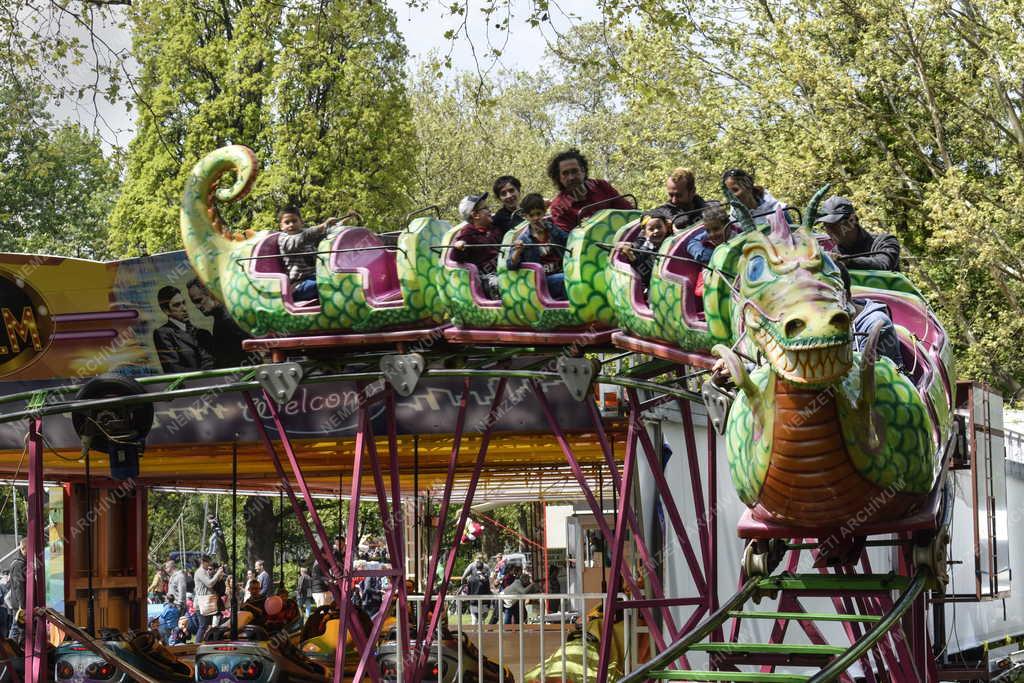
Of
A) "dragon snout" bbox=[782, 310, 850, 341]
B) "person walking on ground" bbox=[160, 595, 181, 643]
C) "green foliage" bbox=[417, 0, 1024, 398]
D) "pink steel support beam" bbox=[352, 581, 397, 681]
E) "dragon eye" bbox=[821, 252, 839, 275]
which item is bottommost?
"person walking on ground" bbox=[160, 595, 181, 643]

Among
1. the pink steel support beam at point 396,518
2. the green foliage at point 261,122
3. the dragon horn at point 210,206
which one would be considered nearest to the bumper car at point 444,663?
the pink steel support beam at point 396,518

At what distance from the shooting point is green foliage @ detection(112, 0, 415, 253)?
28.9 metres

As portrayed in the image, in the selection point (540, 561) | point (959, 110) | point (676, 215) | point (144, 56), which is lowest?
point (540, 561)

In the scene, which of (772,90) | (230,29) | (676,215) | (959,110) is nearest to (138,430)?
(676,215)

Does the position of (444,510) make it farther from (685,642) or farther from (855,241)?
(685,642)

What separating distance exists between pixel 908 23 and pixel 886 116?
2568 mm

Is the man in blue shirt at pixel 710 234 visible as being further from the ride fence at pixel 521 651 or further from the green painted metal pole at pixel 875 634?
the ride fence at pixel 521 651

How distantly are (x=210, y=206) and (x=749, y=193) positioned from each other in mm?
4723

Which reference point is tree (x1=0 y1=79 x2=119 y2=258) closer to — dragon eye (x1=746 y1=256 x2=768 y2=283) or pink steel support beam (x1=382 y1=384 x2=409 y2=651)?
pink steel support beam (x1=382 y1=384 x2=409 y2=651)

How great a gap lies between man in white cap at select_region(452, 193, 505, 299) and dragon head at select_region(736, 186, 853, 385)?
3.99 meters

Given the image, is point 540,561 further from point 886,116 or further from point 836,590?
point 836,590

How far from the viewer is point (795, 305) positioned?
21.3 ft

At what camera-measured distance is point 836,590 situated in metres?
7.14

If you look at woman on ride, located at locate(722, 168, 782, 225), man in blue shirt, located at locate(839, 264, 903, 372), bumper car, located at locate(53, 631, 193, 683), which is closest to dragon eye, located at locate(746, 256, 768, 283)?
man in blue shirt, located at locate(839, 264, 903, 372)
